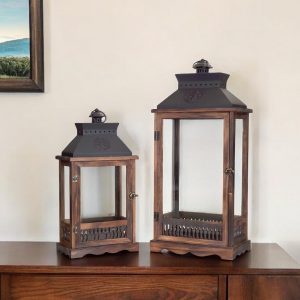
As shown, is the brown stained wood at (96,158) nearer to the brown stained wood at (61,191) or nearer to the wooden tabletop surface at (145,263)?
the brown stained wood at (61,191)

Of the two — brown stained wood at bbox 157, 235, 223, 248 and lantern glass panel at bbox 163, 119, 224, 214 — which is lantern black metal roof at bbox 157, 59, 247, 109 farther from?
brown stained wood at bbox 157, 235, 223, 248

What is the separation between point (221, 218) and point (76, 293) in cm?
50

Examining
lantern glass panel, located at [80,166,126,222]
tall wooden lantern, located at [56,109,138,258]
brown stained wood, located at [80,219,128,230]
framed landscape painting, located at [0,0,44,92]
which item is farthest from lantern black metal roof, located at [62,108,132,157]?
framed landscape painting, located at [0,0,44,92]

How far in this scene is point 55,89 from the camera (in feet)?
5.95

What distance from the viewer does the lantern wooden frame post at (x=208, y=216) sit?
1507 millimetres

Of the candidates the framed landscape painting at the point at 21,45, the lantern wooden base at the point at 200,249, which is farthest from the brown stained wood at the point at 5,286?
the framed landscape painting at the point at 21,45

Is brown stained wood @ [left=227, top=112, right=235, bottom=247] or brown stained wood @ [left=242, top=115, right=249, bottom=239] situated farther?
brown stained wood @ [left=242, top=115, right=249, bottom=239]

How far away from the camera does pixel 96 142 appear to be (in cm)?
158

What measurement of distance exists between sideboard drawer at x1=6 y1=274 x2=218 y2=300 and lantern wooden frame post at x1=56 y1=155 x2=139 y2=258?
Answer: 0.11m

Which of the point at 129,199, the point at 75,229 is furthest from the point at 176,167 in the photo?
the point at 75,229

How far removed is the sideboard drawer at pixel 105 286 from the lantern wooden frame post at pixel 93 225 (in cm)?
11

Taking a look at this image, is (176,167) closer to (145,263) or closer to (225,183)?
(225,183)

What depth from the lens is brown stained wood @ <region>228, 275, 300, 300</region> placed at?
1.40m

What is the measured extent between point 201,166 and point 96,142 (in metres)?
0.36
